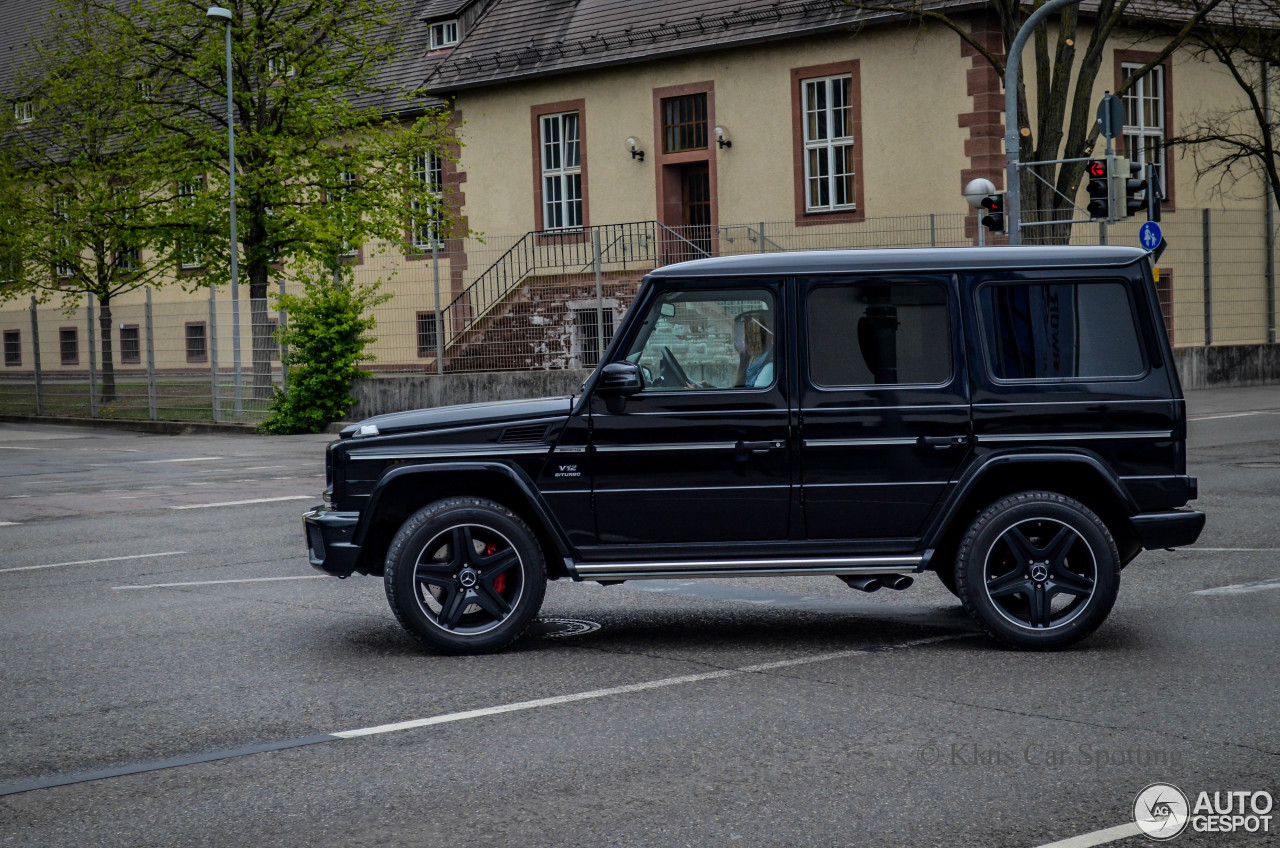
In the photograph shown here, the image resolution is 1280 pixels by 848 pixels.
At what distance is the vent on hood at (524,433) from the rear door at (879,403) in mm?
1213

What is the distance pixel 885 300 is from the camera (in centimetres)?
746

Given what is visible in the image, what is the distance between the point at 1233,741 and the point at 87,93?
1181 inches

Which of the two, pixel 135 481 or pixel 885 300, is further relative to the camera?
pixel 135 481

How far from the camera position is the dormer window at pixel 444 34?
1571 inches

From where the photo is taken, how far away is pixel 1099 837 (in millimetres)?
4574

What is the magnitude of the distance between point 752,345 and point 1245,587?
346 cm

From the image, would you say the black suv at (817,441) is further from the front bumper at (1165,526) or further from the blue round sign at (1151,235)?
the blue round sign at (1151,235)

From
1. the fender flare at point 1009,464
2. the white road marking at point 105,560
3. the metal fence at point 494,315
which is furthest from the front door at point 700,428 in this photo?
the metal fence at point 494,315

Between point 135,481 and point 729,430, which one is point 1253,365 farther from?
point 729,430

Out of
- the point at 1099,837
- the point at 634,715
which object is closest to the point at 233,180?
the point at 634,715

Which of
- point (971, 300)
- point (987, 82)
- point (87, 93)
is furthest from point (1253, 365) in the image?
point (971, 300)

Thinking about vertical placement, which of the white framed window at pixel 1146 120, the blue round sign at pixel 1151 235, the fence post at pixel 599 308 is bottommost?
the fence post at pixel 599 308

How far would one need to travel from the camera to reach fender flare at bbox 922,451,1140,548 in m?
A: 7.28

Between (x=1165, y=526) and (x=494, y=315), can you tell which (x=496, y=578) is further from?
(x=494, y=315)
